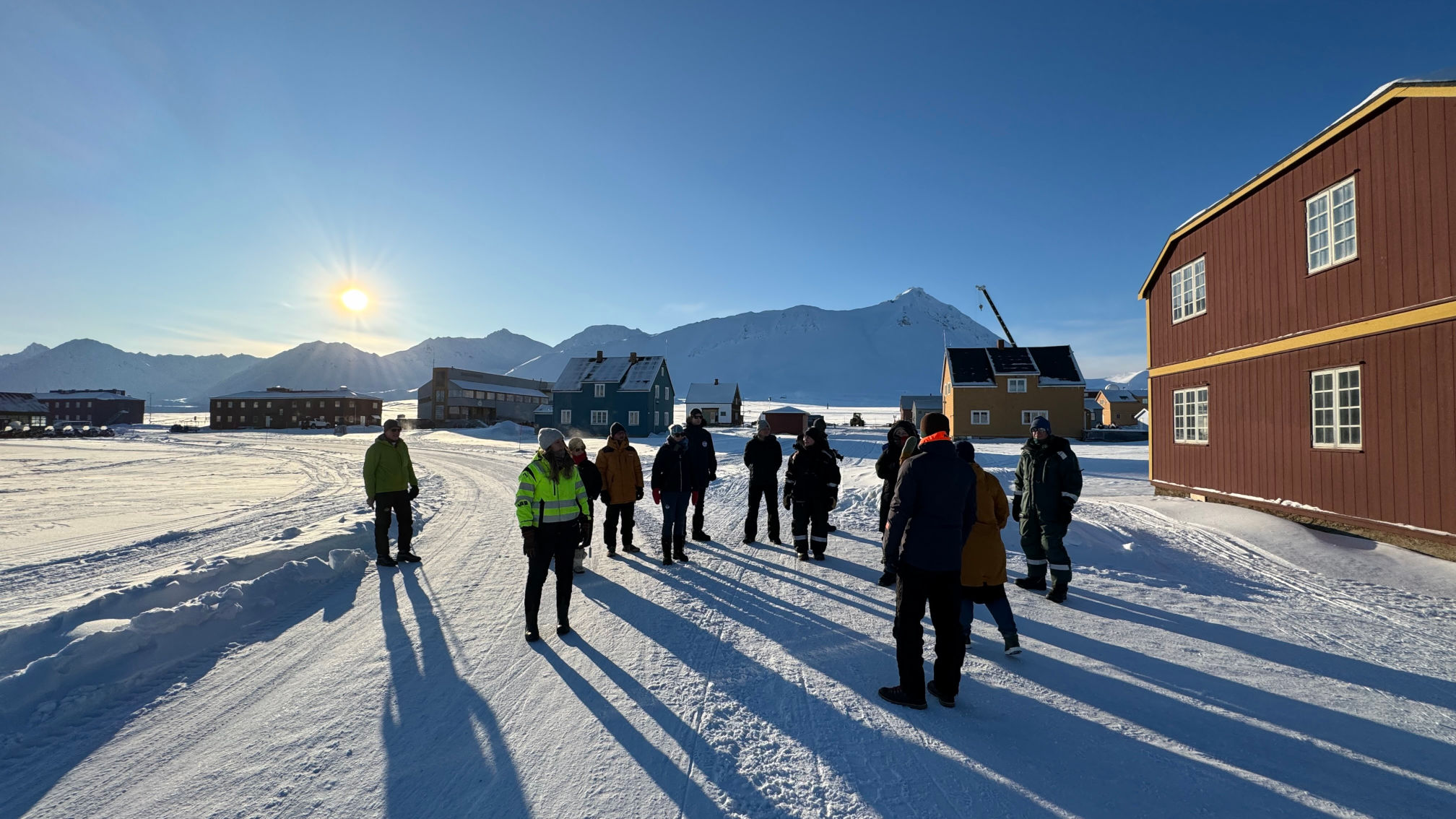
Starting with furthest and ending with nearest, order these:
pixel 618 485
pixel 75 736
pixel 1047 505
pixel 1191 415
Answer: pixel 1191 415
pixel 618 485
pixel 1047 505
pixel 75 736

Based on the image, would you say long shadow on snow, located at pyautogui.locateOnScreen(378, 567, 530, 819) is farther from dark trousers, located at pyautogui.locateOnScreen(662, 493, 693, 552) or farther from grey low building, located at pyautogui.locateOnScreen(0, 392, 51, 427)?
grey low building, located at pyautogui.locateOnScreen(0, 392, 51, 427)

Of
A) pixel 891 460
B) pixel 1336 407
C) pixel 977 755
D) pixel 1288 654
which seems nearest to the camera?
pixel 977 755

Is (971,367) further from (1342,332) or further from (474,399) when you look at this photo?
(474,399)

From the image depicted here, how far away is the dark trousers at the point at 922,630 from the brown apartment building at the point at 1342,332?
781 centimetres

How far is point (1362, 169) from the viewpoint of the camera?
859cm

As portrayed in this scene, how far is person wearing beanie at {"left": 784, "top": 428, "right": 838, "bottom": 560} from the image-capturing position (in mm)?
8055

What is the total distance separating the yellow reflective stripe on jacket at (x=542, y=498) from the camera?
5309 mm

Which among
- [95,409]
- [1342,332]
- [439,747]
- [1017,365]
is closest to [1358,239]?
[1342,332]

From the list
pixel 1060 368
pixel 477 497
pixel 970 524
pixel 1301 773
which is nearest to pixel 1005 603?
pixel 970 524

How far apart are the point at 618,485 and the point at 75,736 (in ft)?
17.8

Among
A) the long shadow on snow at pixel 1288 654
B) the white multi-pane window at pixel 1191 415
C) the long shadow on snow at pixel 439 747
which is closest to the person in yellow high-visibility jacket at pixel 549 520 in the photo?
the long shadow on snow at pixel 439 747

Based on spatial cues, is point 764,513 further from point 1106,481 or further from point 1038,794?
point 1106,481

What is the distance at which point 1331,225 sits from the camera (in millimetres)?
9164

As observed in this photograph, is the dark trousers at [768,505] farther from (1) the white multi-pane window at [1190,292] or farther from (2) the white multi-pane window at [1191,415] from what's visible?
(1) the white multi-pane window at [1190,292]
